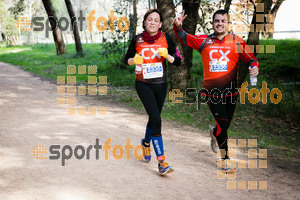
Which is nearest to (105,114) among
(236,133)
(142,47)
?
(236,133)

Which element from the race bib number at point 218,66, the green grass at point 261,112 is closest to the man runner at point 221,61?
the race bib number at point 218,66

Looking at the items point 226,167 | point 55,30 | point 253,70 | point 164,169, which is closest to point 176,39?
point 253,70

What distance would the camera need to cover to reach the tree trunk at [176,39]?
32.1 ft

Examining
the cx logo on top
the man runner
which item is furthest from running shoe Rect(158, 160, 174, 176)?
the cx logo on top

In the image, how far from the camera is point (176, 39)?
996 cm

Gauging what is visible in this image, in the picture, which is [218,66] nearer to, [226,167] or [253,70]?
[253,70]

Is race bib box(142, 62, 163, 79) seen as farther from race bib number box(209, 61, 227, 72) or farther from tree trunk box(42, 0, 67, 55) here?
tree trunk box(42, 0, 67, 55)

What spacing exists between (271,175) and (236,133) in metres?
2.81

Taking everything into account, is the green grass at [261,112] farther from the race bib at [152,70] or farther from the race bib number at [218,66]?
the race bib at [152,70]

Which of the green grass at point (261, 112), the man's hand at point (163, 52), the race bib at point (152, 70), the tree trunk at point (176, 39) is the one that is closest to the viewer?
the man's hand at point (163, 52)

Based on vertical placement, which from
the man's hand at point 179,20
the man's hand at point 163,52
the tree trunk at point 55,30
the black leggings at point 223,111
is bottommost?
the black leggings at point 223,111

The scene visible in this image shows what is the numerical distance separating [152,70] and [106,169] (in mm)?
1711

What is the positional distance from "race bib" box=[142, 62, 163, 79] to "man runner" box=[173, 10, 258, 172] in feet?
2.50

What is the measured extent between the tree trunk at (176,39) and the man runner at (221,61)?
4.92 metres
